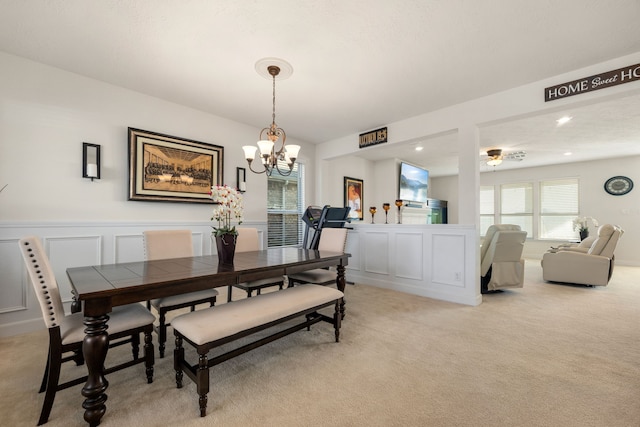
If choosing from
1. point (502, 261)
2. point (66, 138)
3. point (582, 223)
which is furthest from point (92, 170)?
point (582, 223)

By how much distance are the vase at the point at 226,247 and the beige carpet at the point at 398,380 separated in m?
0.78

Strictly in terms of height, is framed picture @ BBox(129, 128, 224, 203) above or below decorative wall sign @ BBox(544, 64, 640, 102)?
below

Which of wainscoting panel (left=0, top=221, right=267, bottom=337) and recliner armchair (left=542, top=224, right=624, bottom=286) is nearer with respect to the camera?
wainscoting panel (left=0, top=221, right=267, bottom=337)

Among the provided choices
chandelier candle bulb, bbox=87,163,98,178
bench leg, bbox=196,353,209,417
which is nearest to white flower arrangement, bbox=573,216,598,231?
bench leg, bbox=196,353,209,417

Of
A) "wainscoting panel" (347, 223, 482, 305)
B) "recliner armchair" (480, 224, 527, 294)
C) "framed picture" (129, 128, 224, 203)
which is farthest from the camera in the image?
"recliner armchair" (480, 224, 527, 294)

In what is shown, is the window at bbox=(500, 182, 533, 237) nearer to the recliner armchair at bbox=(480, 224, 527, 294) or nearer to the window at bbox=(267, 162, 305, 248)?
the recliner armchair at bbox=(480, 224, 527, 294)

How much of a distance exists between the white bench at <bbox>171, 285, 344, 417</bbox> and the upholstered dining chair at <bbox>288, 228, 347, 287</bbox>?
684mm

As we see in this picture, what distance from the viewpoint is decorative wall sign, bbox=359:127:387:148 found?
171 inches

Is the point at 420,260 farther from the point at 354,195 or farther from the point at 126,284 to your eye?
the point at 126,284

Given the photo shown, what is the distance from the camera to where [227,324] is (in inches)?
63.2

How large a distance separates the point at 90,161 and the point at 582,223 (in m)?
9.65

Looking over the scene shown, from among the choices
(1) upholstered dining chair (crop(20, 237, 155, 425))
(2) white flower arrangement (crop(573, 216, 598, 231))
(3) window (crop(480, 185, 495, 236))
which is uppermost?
(3) window (crop(480, 185, 495, 236))

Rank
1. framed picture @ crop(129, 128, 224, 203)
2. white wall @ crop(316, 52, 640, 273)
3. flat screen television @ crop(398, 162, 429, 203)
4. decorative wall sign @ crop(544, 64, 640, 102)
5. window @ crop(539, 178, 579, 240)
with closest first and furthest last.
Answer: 1. decorative wall sign @ crop(544, 64, 640, 102)
2. white wall @ crop(316, 52, 640, 273)
3. framed picture @ crop(129, 128, 224, 203)
4. flat screen television @ crop(398, 162, 429, 203)
5. window @ crop(539, 178, 579, 240)

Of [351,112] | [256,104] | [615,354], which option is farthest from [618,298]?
[256,104]
